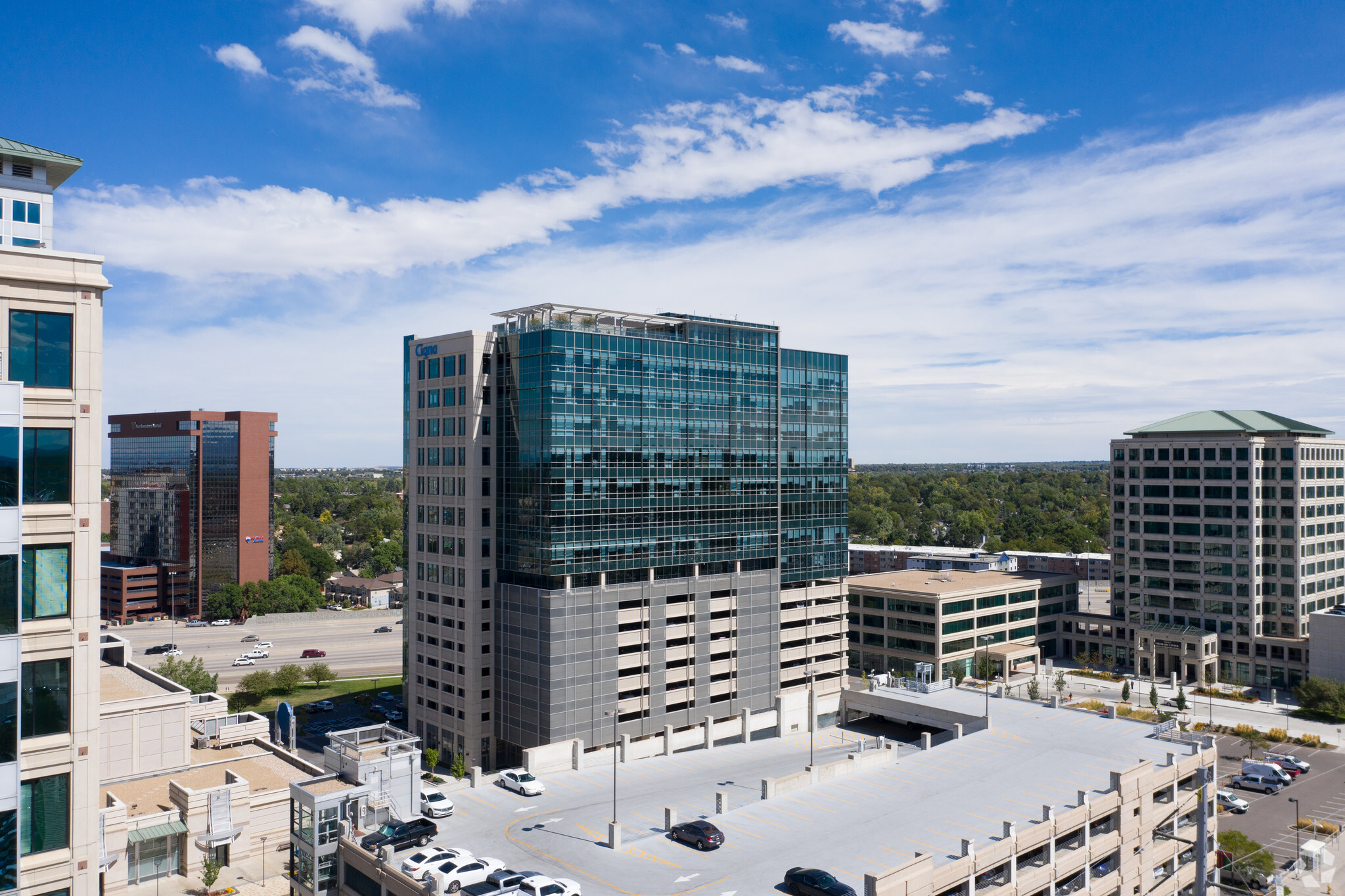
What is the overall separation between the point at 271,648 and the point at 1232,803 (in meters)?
167

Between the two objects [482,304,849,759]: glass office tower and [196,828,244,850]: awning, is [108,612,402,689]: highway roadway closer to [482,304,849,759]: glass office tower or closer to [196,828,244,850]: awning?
[196,828,244,850]: awning

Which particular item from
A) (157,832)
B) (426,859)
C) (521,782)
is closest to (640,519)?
(521,782)

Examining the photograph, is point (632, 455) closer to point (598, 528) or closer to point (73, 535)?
point (598, 528)

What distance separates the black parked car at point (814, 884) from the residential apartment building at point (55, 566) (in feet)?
124

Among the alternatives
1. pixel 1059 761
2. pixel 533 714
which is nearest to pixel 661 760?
pixel 533 714

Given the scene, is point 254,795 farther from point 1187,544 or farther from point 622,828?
point 1187,544

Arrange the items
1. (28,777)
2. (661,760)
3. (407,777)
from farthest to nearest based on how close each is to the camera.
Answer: (661,760), (407,777), (28,777)

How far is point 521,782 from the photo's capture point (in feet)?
236

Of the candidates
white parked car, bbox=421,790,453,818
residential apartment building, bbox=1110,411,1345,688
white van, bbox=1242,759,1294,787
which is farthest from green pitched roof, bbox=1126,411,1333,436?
white parked car, bbox=421,790,453,818

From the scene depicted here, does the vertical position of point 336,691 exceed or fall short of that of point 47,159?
it falls short

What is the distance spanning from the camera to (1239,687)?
144 meters

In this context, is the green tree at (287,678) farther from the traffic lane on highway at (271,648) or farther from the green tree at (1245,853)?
the green tree at (1245,853)

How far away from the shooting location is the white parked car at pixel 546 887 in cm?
5047

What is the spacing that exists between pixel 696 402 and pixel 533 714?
131 feet
